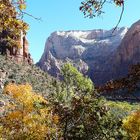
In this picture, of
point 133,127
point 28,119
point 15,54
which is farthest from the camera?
point 15,54

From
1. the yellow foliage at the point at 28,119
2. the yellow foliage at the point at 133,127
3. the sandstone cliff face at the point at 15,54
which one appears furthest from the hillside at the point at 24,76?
the yellow foliage at the point at 28,119

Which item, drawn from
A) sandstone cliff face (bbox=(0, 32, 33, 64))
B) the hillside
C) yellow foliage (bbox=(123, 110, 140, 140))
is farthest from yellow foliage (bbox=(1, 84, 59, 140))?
sandstone cliff face (bbox=(0, 32, 33, 64))

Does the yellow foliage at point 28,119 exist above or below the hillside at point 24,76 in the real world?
below

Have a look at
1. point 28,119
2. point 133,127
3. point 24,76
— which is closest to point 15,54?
point 24,76

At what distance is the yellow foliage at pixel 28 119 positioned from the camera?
34.1 meters

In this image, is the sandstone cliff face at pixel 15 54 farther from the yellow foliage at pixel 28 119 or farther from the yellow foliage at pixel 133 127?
the yellow foliage at pixel 28 119

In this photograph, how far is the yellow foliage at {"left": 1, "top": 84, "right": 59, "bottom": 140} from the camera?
34.1 metres

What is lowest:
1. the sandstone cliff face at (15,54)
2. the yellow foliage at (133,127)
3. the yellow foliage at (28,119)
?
the yellow foliage at (133,127)

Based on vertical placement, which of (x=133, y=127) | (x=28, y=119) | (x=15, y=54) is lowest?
(x=133, y=127)

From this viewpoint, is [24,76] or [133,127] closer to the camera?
[133,127]

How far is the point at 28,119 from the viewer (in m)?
38.1

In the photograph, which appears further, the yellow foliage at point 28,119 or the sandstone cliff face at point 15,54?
the sandstone cliff face at point 15,54

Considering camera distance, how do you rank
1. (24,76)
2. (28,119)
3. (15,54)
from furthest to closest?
(15,54), (24,76), (28,119)

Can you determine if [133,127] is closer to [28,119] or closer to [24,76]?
[28,119]
